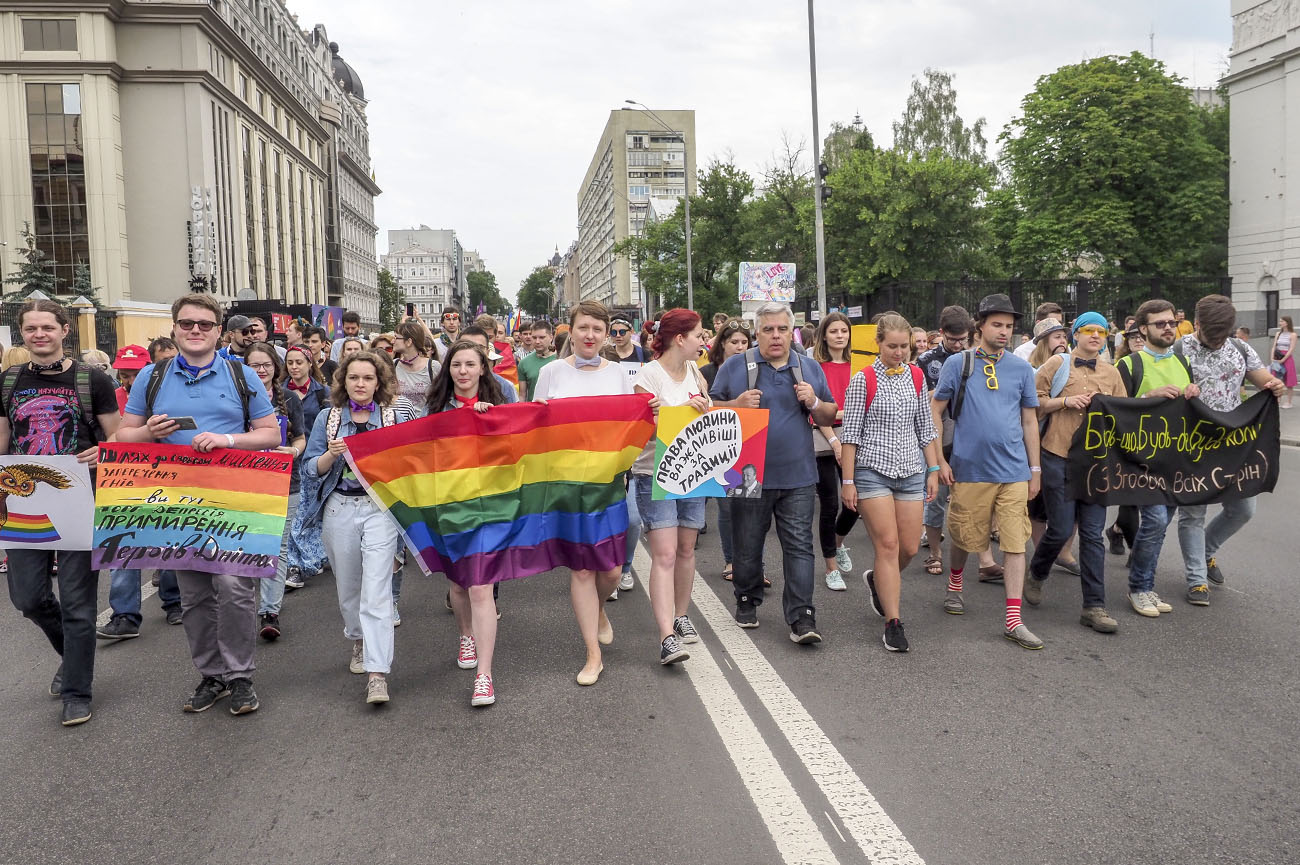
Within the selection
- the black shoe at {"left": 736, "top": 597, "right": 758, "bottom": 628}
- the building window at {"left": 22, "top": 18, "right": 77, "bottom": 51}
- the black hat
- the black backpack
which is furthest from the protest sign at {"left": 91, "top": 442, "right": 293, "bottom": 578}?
the building window at {"left": 22, "top": 18, "right": 77, "bottom": 51}

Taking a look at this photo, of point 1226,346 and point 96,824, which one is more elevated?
point 1226,346

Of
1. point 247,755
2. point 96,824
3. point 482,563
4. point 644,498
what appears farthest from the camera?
point 644,498

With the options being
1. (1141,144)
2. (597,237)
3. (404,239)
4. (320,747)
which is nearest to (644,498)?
(320,747)

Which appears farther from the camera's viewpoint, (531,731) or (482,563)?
(482,563)

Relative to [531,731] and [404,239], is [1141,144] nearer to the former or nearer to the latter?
[531,731]

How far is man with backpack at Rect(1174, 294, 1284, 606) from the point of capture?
22.2 ft

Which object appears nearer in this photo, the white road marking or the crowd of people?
the white road marking

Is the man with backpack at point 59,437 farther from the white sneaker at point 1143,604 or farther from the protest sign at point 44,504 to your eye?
the white sneaker at point 1143,604

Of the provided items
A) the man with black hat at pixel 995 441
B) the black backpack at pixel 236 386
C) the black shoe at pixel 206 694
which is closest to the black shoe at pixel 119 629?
the black shoe at pixel 206 694

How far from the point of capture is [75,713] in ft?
16.5

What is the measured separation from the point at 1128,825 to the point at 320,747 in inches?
132

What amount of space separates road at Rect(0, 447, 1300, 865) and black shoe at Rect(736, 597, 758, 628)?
0.32 feet

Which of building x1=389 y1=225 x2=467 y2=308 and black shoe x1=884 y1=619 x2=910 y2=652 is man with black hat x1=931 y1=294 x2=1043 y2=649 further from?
building x1=389 y1=225 x2=467 y2=308

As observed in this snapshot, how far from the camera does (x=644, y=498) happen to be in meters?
6.79
